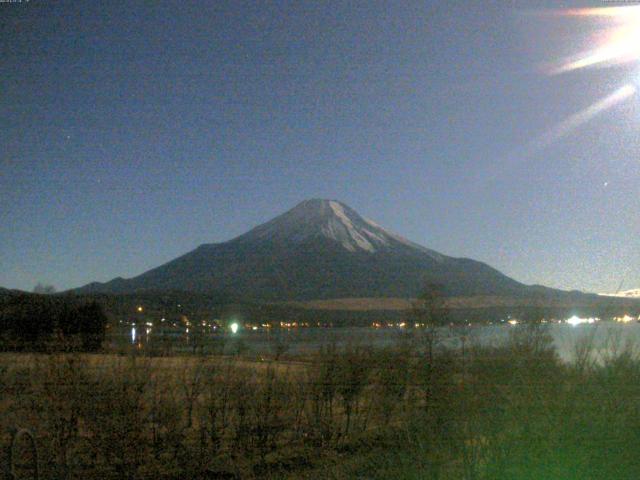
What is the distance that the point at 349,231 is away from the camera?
141 m

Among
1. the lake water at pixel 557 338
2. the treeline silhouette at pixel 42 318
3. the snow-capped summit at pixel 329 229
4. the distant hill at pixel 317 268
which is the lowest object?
the lake water at pixel 557 338

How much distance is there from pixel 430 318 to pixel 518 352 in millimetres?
11191

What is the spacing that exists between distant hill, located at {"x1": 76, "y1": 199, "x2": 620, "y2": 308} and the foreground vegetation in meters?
61.0

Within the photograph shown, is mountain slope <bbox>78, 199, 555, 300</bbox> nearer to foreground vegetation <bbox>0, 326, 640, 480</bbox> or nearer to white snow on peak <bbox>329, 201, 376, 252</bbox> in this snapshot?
white snow on peak <bbox>329, 201, 376, 252</bbox>

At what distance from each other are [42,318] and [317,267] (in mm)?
84719

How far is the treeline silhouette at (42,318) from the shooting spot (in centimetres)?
2727

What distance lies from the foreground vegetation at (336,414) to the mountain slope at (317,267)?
6113 cm

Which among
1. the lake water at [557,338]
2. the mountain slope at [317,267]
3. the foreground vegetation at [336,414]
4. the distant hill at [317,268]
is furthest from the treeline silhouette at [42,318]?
the mountain slope at [317,267]

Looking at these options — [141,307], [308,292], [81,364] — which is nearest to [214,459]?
[81,364]

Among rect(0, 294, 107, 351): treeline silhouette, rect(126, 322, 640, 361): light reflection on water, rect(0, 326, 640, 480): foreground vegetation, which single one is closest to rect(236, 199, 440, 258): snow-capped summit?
rect(0, 294, 107, 351): treeline silhouette

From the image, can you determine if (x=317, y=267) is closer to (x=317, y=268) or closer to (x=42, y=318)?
(x=317, y=268)

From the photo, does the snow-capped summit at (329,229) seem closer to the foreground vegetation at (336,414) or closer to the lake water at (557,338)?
the lake water at (557,338)

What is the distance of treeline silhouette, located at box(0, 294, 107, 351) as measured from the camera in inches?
1073

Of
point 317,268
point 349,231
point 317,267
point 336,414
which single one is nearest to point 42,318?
point 336,414
